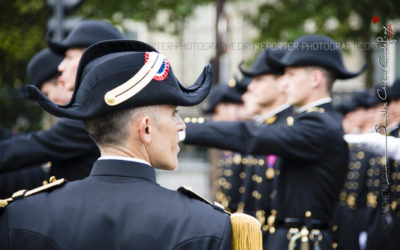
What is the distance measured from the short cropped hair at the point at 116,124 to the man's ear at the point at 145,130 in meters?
0.03

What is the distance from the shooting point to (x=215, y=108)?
8.72 m

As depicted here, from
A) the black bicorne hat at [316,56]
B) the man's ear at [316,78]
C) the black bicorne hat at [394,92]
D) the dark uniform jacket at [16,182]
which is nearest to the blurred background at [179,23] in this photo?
the black bicorne hat at [394,92]

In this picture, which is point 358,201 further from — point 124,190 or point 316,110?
point 124,190

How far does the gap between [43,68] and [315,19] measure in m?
8.76

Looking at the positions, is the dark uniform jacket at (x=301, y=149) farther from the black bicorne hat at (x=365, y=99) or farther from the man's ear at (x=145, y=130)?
the black bicorne hat at (x=365, y=99)

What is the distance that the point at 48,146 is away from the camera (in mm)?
3938

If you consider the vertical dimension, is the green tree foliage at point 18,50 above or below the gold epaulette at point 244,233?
above

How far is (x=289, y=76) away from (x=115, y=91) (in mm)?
2917

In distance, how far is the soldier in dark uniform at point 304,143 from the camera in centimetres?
423

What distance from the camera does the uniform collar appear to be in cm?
225

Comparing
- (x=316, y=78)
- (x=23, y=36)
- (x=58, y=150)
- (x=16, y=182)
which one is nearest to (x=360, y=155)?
(x=316, y=78)

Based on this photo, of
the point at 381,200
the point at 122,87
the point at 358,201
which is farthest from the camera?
the point at 358,201

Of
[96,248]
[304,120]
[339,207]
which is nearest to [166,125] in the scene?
[96,248]

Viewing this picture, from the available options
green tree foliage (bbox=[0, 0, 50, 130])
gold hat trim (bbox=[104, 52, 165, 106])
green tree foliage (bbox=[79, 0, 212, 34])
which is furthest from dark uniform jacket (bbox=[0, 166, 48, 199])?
green tree foliage (bbox=[79, 0, 212, 34])
